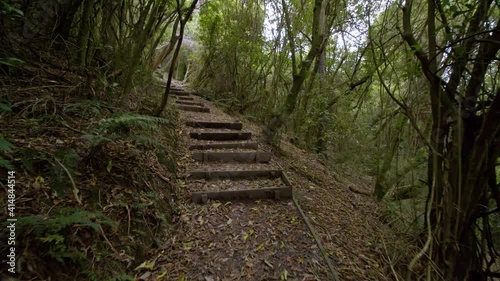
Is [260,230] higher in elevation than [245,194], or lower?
lower

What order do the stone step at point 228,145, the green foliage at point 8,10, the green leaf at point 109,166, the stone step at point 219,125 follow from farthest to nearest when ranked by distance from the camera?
the stone step at point 219,125 → the stone step at point 228,145 → the green leaf at point 109,166 → the green foliage at point 8,10

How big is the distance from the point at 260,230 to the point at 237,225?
265 millimetres

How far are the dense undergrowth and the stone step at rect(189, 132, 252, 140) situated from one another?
A: 116cm

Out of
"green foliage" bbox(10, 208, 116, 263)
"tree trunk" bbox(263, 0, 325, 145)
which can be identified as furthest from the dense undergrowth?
"tree trunk" bbox(263, 0, 325, 145)

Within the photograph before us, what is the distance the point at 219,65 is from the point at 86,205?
633cm

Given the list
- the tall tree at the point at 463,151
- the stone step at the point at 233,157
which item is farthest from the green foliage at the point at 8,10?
the tall tree at the point at 463,151

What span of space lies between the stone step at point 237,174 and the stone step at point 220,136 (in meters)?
1.26

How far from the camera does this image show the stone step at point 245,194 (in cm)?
293

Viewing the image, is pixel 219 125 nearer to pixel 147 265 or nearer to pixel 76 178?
pixel 76 178

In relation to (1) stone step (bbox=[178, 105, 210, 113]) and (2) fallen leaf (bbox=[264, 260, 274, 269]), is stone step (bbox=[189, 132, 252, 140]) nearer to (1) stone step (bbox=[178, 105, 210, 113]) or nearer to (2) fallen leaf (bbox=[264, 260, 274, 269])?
(1) stone step (bbox=[178, 105, 210, 113])

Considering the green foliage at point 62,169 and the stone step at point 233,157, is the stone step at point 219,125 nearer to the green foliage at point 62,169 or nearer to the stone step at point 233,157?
the stone step at point 233,157

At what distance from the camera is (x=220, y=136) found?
4629 millimetres

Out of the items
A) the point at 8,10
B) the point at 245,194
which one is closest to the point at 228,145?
the point at 245,194

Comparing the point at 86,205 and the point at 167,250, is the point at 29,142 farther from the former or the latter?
the point at 167,250
